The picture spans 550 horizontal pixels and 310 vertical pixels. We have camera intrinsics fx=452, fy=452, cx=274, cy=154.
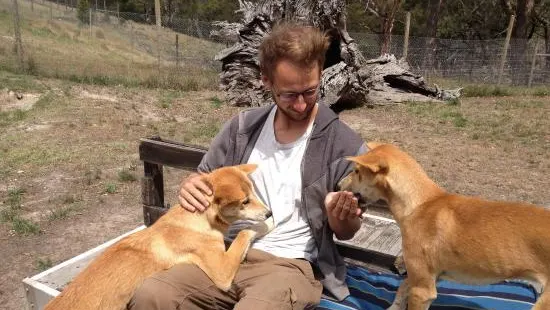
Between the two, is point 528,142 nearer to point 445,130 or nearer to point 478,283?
point 445,130

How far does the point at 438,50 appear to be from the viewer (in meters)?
17.6

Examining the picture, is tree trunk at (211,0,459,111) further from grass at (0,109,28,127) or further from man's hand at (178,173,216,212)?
man's hand at (178,173,216,212)

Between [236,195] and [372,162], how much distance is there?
33.8 inches

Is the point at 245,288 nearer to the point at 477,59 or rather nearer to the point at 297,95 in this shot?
the point at 297,95

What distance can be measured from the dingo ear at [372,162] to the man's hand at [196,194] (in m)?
0.93

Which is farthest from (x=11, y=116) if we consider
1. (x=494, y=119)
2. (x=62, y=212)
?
(x=494, y=119)

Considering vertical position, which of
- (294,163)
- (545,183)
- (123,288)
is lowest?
(545,183)

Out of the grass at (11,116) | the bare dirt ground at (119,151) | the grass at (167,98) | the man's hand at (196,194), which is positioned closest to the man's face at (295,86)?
the man's hand at (196,194)

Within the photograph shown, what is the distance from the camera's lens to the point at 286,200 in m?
2.96

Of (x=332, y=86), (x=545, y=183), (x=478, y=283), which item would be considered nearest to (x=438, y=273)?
(x=478, y=283)

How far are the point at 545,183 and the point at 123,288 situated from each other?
21.0 ft

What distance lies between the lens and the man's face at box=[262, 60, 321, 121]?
2723 millimetres

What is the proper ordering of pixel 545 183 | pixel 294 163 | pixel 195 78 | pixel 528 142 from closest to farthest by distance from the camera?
pixel 294 163
pixel 545 183
pixel 528 142
pixel 195 78

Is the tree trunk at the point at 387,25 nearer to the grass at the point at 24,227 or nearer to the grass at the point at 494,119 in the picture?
the grass at the point at 494,119
